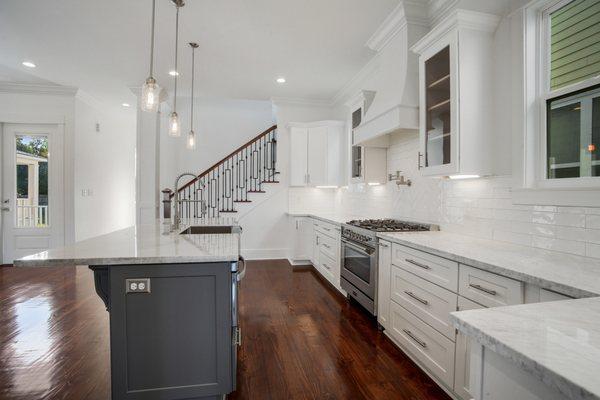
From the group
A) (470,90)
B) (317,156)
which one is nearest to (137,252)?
(470,90)

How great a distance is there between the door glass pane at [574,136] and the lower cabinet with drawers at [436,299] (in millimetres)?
864

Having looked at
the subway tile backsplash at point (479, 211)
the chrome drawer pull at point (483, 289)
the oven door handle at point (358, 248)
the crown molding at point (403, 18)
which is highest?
the crown molding at point (403, 18)

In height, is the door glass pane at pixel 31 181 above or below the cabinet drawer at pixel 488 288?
above

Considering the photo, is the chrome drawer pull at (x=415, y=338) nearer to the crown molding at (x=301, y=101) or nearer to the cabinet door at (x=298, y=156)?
the cabinet door at (x=298, y=156)

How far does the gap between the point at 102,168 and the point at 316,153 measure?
172 inches

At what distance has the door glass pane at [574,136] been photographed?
67.7 inches

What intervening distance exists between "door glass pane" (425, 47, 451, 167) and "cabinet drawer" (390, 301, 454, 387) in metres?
1.22

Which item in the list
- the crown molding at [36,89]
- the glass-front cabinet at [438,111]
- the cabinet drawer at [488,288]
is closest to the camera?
the cabinet drawer at [488,288]

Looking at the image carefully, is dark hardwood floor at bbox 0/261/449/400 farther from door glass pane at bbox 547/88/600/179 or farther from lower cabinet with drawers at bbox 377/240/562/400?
door glass pane at bbox 547/88/600/179

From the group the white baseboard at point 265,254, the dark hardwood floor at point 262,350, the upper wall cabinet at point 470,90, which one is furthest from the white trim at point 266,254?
the upper wall cabinet at point 470,90

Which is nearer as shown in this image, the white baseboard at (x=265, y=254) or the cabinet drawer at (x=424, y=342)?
the cabinet drawer at (x=424, y=342)

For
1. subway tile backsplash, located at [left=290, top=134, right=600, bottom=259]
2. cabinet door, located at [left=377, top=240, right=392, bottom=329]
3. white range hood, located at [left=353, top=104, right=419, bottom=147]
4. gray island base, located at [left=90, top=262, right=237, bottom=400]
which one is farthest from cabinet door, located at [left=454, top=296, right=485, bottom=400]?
white range hood, located at [left=353, top=104, right=419, bottom=147]

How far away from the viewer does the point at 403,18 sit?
9.46ft

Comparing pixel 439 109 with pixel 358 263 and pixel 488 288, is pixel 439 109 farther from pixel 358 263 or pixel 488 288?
pixel 358 263
